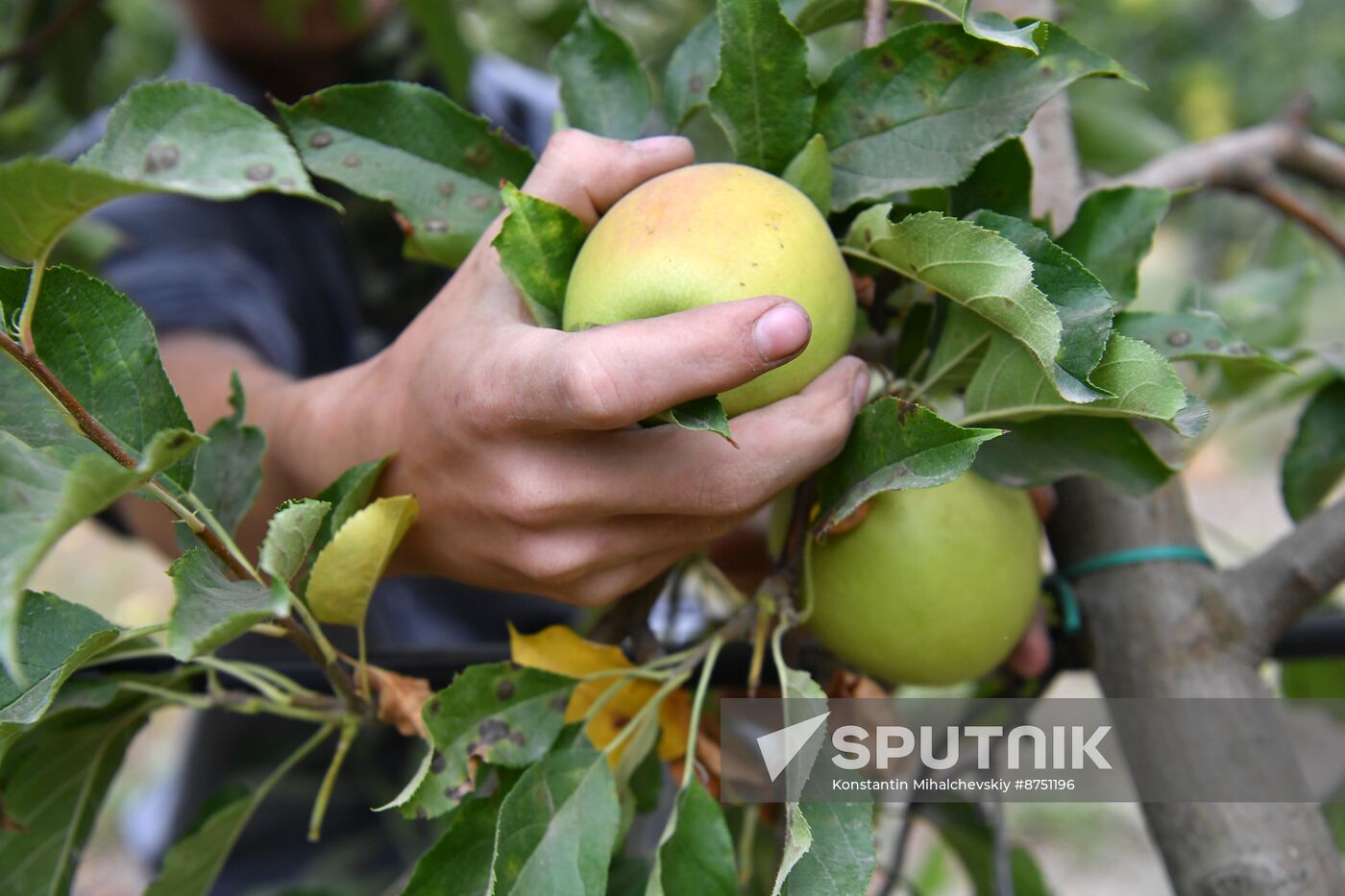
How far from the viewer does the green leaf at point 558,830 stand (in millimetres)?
438

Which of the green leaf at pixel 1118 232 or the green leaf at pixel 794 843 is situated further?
the green leaf at pixel 1118 232

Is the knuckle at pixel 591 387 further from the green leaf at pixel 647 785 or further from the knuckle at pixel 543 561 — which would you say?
the green leaf at pixel 647 785

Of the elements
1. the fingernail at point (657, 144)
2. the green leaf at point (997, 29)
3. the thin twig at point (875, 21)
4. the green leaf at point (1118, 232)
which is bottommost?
the green leaf at point (1118, 232)

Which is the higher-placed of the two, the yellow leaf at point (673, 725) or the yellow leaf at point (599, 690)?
the yellow leaf at point (599, 690)

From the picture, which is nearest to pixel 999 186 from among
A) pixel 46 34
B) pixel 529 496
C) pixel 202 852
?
pixel 529 496

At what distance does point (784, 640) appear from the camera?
58cm

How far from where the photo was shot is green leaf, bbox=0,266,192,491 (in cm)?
41

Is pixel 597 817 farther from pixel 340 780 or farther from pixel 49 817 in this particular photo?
pixel 340 780

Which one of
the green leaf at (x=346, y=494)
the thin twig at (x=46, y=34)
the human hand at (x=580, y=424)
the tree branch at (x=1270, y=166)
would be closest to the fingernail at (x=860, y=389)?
the human hand at (x=580, y=424)

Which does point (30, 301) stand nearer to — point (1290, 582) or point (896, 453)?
point (896, 453)

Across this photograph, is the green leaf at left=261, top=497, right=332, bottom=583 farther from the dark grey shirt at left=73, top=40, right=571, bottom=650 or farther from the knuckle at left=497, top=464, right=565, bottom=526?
the dark grey shirt at left=73, top=40, right=571, bottom=650

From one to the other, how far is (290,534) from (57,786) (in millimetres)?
289

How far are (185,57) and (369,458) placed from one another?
3.57 ft

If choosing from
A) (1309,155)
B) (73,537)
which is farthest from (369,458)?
(73,537)
